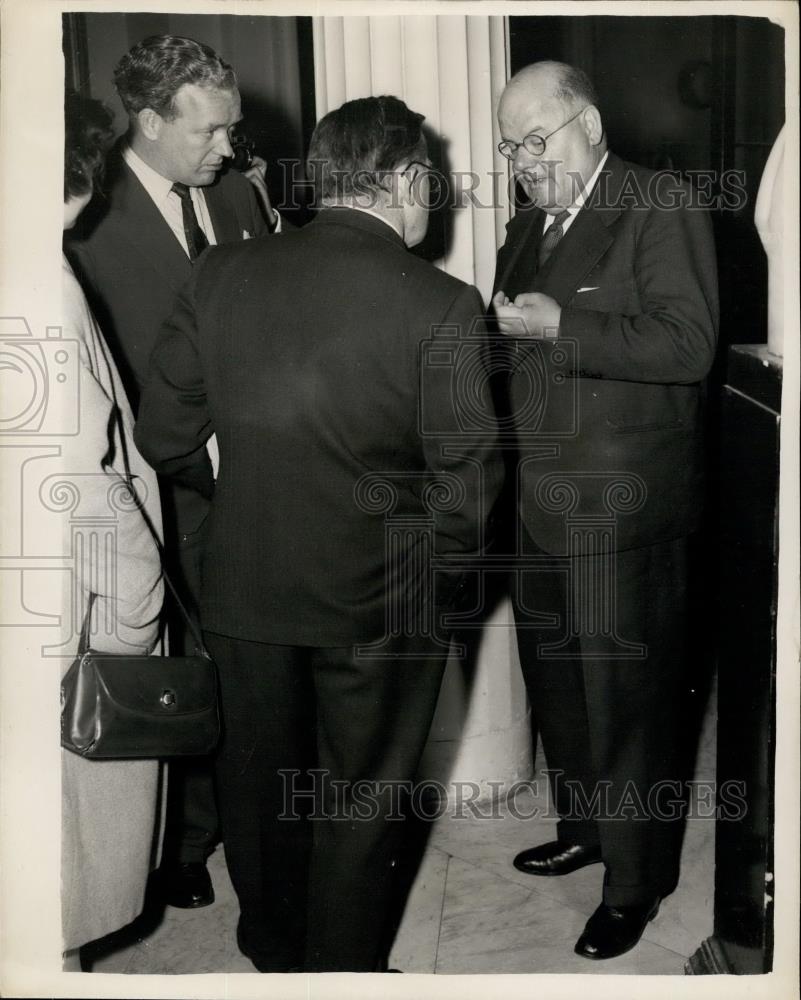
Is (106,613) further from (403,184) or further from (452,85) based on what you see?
(452,85)

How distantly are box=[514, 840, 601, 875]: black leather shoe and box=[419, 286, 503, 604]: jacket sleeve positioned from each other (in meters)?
0.97

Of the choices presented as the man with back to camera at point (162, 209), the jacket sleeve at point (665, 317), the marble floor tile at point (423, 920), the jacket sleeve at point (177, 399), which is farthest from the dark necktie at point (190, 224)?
the marble floor tile at point (423, 920)

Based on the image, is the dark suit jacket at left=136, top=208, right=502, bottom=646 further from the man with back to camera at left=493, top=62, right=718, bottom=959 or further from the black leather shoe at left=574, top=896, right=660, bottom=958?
the black leather shoe at left=574, top=896, right=660, bottom=958

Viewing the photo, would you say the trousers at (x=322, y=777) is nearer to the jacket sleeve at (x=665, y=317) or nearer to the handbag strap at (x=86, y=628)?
the handbag strap at (x=86, y=628)

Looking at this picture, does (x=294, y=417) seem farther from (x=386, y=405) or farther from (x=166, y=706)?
(x=166, y=706)

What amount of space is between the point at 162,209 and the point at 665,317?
3.48 ft

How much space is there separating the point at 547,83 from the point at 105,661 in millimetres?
1403

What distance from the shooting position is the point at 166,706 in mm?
1927

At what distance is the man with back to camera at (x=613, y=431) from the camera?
82.4 inches

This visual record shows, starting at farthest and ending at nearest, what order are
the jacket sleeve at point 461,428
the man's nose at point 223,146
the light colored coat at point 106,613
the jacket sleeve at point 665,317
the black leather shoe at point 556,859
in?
the black leather shoe at point 556,859
the man's nose at point 223,146
the jacket sleeve at point 665,317
the light colored coat at point 106,613
the jacket sleeve at point 461,428

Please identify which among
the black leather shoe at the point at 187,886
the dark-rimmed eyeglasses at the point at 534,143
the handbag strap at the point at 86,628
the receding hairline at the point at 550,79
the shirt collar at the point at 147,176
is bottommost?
the black leather shoe at the point at 187,886

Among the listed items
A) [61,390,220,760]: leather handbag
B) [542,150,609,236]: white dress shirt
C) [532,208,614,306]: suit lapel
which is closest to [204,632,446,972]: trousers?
[61,390,220,760]: leather handbag

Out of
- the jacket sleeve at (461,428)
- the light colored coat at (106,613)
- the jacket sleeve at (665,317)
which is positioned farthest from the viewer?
the jacket sleeve at (665,317)

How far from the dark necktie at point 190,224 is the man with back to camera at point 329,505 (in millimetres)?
360
